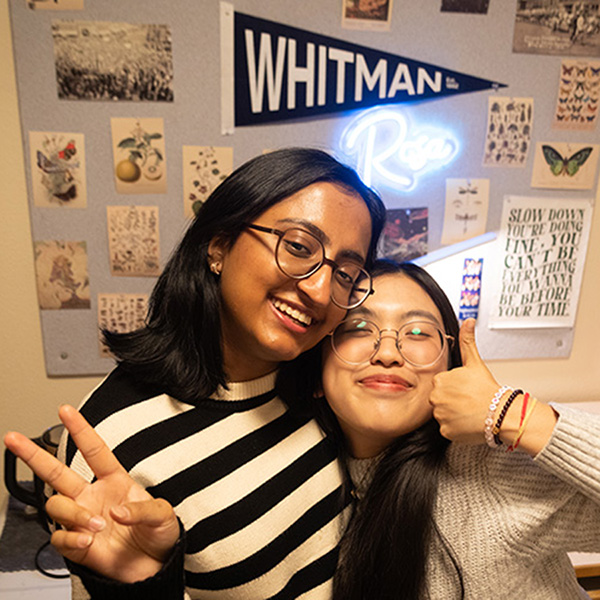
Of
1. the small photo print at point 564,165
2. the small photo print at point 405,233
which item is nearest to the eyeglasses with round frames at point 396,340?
the small photo print at point 405,233

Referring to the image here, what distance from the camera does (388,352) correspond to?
A: 3.13ft

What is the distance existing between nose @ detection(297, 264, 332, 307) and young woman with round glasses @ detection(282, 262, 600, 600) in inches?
5.6

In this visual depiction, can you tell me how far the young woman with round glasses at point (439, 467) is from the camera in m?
0.86

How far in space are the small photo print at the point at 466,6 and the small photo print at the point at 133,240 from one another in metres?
1.21

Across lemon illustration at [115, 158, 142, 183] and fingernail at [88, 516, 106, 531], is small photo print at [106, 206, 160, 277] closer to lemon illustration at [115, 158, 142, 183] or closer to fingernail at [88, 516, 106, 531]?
lemon illustration at [115, 158, 142, 183]

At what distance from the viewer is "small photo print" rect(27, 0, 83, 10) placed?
1.49m

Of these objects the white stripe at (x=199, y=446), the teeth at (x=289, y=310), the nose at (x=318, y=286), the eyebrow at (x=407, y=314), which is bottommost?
the white stripe at (x=199, y=446)

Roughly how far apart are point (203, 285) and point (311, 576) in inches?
24.6

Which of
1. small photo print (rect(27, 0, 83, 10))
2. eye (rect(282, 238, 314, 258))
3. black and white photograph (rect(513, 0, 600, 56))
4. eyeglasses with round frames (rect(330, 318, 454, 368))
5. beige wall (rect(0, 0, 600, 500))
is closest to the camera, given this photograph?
eye (rect(282, 238, 314, 258))

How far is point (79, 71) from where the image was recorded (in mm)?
1551

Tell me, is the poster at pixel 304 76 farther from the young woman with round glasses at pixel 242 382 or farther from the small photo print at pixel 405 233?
the young woman with round glasses at pixel 242 382

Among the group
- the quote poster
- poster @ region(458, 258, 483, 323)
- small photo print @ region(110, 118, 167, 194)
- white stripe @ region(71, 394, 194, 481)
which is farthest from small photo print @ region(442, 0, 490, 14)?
white stripe @ region(71, 394, 194, 481)

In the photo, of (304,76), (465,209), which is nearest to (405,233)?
(465,209)

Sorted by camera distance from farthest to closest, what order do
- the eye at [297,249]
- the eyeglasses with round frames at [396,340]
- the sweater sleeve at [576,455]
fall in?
the eyeglasses with round frames at [396,340], the eye at [297,249], the sweater sleeve at [576,455]
